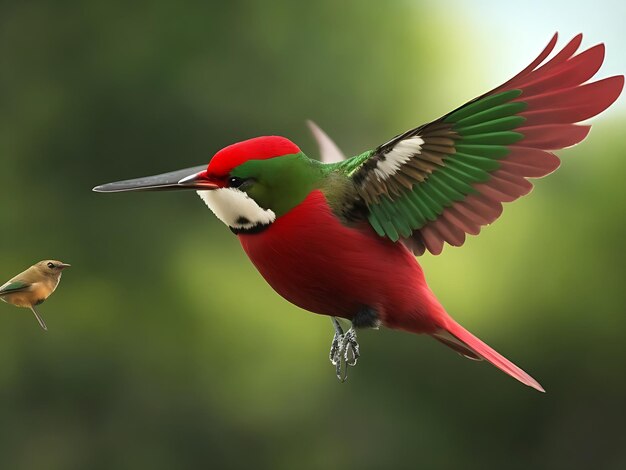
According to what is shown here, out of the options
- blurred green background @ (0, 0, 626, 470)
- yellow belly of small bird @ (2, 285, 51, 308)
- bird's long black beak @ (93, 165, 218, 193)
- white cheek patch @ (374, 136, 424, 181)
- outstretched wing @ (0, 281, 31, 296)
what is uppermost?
→ bird's long black beak @ (93, 165, 218, 193)

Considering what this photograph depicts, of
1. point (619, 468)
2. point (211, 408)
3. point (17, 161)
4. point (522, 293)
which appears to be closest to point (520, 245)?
point (522, 293)

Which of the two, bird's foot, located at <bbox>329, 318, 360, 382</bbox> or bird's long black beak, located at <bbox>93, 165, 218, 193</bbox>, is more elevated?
bird's long black beak, located at <bbox>93, 165, 218, 193</bbox>

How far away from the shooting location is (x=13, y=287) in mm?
774

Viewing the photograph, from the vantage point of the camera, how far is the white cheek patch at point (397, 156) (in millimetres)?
873

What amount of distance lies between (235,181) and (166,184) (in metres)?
0.07

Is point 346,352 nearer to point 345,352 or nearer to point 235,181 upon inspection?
point 345,352

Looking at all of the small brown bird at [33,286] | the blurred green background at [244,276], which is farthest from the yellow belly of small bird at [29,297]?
the blurred green background at [244,276]

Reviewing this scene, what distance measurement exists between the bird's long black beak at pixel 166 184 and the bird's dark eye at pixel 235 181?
1cm

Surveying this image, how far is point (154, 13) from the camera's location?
571 cm

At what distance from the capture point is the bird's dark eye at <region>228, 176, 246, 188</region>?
33.2 inches

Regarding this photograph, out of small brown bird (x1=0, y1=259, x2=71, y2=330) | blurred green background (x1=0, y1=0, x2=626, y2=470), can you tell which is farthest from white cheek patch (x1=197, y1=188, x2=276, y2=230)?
blurred green background (x1=0, y1=0, x2=626, y2=470)

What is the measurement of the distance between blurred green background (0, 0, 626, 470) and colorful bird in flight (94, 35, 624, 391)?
343 cm

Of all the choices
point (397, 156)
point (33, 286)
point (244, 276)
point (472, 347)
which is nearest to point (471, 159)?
point (397, 156)

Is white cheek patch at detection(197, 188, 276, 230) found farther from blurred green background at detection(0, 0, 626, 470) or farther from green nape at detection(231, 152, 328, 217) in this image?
blurred green background at detection(0, 0, 626, 470)
